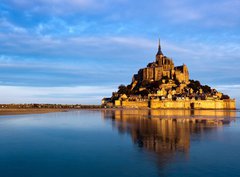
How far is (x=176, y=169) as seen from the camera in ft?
32.7

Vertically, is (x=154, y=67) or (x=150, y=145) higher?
(x=154, y=67)

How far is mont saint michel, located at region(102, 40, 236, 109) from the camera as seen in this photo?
340ft

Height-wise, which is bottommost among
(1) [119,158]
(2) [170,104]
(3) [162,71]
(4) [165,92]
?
(1) [119,158]

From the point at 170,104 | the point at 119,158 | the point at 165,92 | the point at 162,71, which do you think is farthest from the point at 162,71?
the point at 119,158

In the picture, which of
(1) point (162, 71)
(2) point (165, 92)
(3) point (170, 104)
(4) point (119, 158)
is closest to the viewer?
(4) point (119, 158)

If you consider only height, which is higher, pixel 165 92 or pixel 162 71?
pixel 162 71

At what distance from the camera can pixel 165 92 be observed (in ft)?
355

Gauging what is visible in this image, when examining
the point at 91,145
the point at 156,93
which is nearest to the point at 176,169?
the point at 91,145

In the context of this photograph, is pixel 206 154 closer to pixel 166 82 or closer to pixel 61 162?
pixel 61 162

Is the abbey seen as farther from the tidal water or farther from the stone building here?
the tidal water

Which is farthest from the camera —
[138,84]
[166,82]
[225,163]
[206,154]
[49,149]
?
[138,84]

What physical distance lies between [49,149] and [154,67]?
103604mm

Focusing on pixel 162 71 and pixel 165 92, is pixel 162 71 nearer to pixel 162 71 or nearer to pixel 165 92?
pixel 162 71

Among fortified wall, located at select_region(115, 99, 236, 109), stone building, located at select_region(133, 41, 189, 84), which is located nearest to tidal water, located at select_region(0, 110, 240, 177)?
fortified wall, located at select_region(115, 99, 236, 109)
